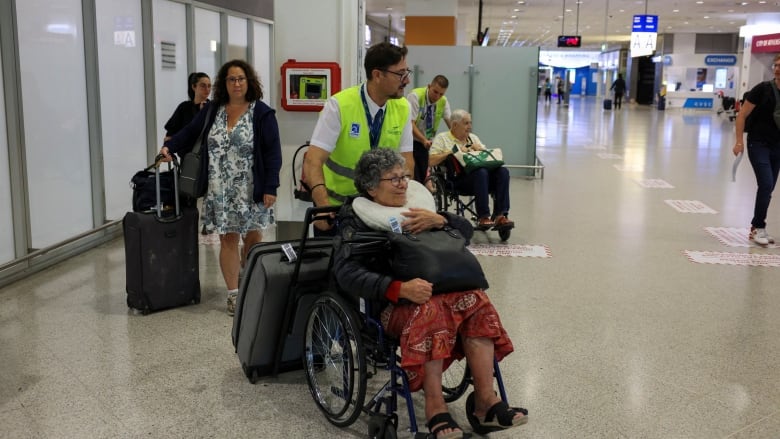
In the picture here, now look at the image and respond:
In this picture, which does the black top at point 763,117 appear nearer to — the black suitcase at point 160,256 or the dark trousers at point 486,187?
the dark trousers at point 486,187

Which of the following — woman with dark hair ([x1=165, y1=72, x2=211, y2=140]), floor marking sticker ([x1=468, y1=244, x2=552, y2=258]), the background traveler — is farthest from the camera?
the background traveler

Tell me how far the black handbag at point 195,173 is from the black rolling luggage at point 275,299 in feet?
3.35

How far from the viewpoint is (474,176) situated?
629cm

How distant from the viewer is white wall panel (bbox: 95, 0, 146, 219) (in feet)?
20.6

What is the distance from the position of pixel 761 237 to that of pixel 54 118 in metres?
5.84

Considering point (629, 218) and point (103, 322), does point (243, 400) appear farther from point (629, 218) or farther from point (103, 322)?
point (629, 218)

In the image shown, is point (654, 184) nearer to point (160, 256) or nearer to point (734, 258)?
point (734, 258)

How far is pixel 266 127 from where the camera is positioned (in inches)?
163

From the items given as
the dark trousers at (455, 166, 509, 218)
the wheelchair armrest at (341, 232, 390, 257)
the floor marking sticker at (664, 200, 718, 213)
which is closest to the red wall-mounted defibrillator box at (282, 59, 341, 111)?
the dark trousers at (455, 166, 509, 218)

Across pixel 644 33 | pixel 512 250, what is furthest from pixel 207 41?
pixel 644 33

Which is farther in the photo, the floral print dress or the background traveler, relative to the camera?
the background traveler

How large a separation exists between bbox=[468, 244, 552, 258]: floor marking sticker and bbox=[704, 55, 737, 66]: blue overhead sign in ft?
113

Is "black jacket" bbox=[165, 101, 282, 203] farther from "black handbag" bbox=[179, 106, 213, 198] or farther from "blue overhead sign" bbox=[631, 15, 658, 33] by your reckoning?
"blue overhead sign" bbox=[631, 15, 658, 33]

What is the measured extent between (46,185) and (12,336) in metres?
1.83
